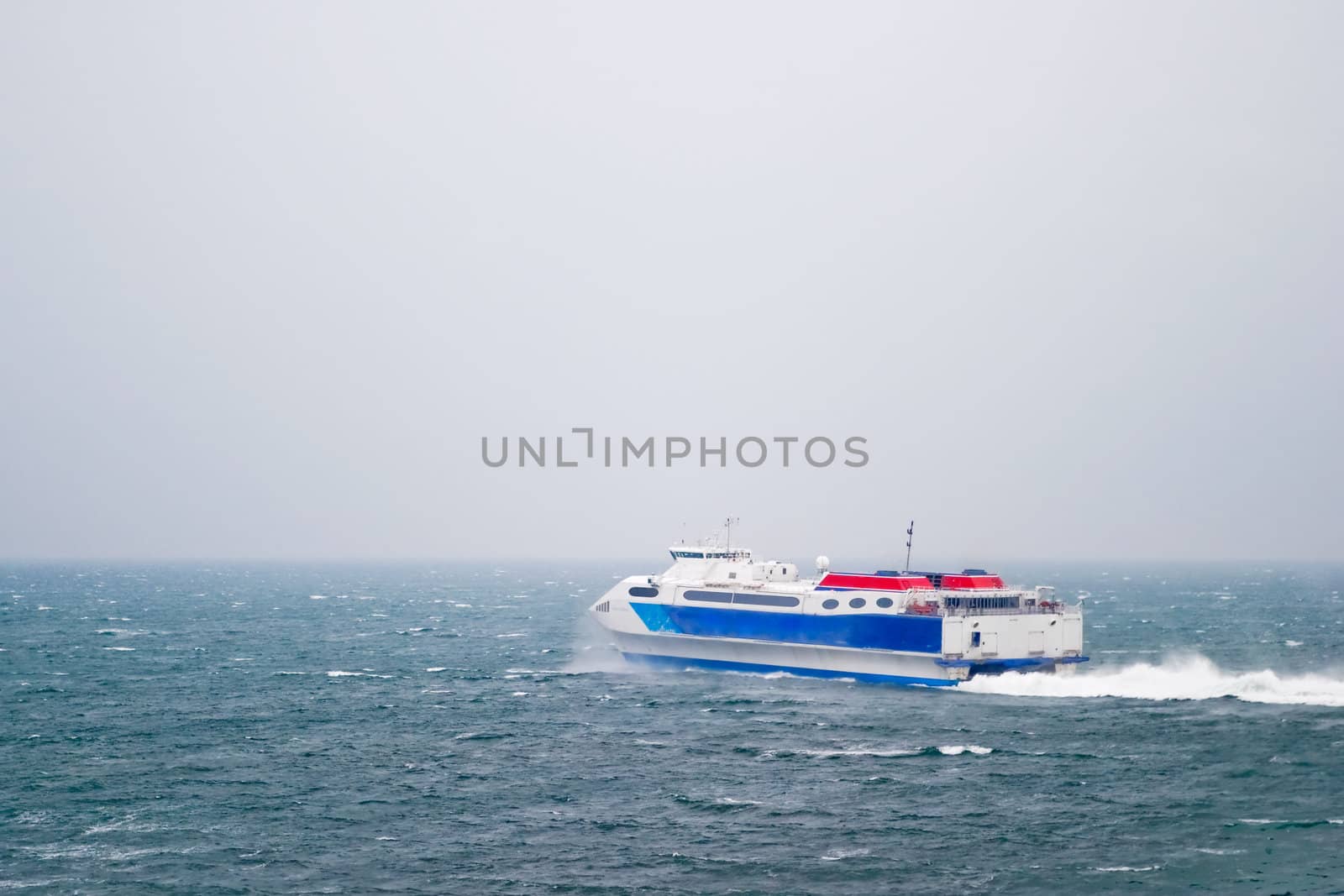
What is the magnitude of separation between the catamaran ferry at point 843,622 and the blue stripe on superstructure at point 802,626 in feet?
0.17

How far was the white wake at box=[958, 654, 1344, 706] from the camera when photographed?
6050 cm

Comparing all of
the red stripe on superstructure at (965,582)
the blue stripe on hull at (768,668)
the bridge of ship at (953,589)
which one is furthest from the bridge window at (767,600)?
the red stripe on superstructure at (965,582)

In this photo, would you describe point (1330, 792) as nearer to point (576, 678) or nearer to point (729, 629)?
point (729, 629)

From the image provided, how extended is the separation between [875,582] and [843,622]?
2906 millimetres

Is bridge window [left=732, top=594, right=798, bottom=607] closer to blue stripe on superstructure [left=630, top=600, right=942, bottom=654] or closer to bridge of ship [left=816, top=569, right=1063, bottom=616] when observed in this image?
blue stripe on superstructure [left=630, top=600, right=942, bottom=654]

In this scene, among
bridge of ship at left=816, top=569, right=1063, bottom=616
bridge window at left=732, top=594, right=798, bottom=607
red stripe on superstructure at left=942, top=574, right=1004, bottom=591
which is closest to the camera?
bridge of ship at left=816, top=569, right=1063, bottom=616

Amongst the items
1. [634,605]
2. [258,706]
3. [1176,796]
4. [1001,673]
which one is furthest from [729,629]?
[1176,796]

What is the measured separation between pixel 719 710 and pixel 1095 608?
313ft

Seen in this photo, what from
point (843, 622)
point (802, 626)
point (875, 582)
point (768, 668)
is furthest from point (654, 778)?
point (768, 668)

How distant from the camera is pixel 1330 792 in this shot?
41812mm

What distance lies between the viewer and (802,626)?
225 ft

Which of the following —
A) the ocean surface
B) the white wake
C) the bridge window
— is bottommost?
the ocean surface

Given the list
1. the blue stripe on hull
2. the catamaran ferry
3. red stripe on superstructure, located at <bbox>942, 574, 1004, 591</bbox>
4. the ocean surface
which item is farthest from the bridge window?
red stripe on superstructure, located at <bbox>942, 574, 1004, 591</bbox>

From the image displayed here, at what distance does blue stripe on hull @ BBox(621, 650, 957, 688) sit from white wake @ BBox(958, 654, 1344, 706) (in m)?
2.20
